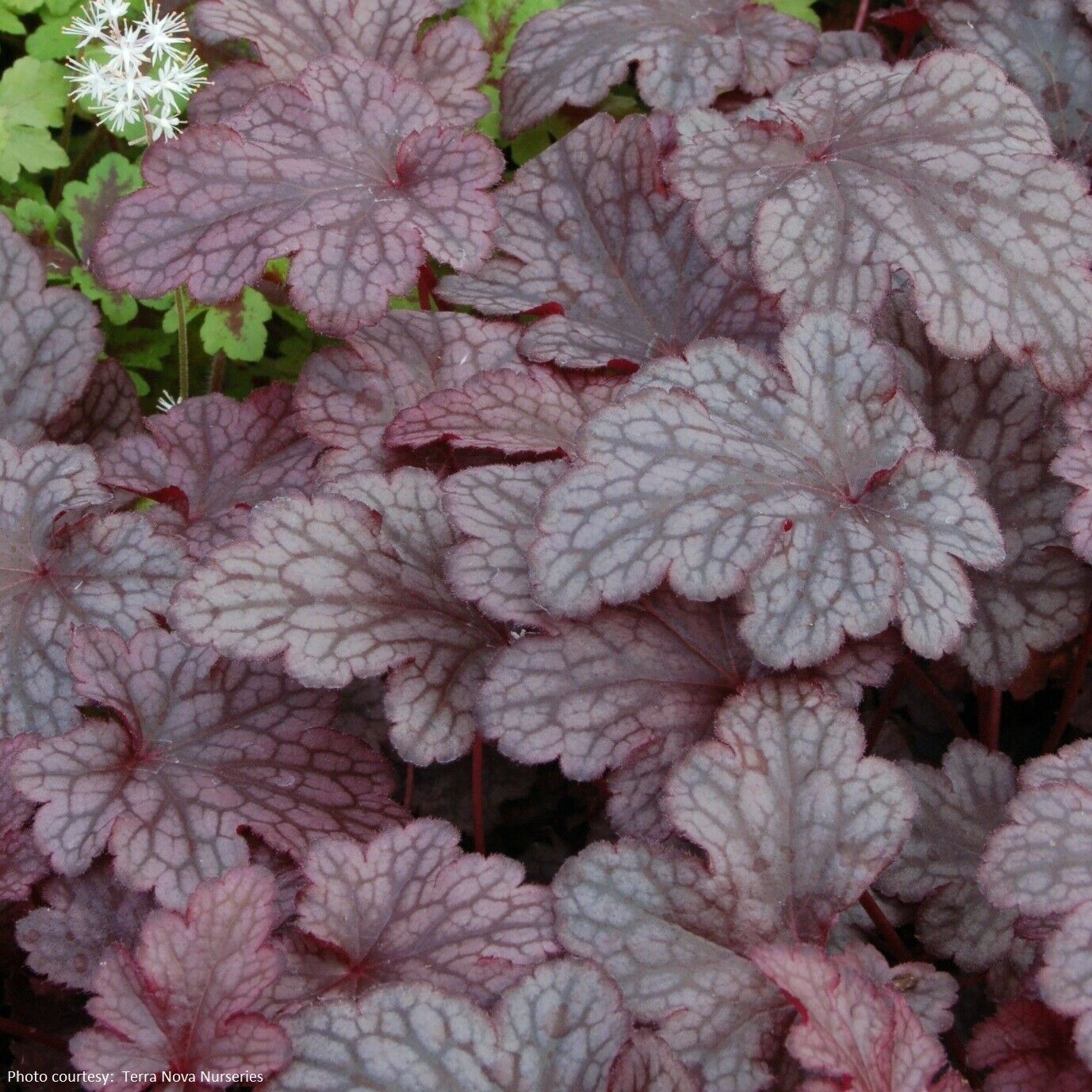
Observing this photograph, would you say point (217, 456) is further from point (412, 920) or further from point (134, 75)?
point (412, 920)

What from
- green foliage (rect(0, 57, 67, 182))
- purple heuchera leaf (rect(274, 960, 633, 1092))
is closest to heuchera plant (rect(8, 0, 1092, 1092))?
purple heuchera leaf (rect(274, 960, 633, 1092))

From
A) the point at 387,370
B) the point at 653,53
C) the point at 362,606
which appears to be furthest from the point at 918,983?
the point at 653,53

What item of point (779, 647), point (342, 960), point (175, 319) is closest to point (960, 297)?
point (779, 647)

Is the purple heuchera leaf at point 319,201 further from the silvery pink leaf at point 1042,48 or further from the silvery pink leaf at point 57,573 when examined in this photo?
the silvery pink leaf at point 1042,48

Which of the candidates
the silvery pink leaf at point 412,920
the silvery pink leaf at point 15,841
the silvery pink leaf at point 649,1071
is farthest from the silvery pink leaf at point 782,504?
the silvery pink leaf at point 15,841

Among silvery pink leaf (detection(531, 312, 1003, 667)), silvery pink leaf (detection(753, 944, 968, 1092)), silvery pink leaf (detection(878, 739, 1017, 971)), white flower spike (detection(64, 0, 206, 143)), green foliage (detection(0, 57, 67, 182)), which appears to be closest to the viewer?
silvery pink leaf (detection(753, 944, 968, 1092))

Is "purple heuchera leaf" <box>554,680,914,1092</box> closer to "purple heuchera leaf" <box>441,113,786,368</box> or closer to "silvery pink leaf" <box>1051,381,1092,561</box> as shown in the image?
"silvery pink leaf" <box>1051,381,1092,561</box>
